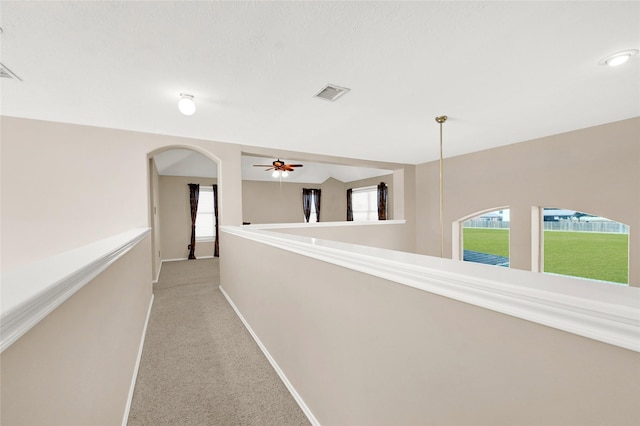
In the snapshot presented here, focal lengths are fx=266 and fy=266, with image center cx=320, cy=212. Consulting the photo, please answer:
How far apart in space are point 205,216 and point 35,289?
7.72 meters

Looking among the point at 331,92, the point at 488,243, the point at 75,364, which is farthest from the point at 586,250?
the point at 75,364

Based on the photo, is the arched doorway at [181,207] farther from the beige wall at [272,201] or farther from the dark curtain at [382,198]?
the dark curtain at [382,198]

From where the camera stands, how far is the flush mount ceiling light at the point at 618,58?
1.99 m

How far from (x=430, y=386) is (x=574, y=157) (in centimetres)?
483

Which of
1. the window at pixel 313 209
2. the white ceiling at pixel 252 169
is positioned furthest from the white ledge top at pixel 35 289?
the window at pixel 313 209

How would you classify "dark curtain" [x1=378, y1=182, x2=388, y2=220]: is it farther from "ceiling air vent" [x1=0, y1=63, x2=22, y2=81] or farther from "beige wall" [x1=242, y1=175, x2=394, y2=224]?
"ceiling air vent" [x1=0, y1=63, x2=22, y2=81]

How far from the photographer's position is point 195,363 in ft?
7.32

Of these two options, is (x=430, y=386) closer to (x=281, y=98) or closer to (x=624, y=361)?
(x=624, y=361)

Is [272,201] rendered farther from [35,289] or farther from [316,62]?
[35,289]

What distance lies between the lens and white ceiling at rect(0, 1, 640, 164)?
157cm

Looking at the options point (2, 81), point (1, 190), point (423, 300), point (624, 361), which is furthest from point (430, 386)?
point (1, 190)

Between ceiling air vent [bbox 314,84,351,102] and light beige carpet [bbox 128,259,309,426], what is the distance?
8.20ft

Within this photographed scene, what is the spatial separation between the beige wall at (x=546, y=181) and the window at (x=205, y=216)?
5.94 m

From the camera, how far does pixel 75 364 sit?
0.84m
